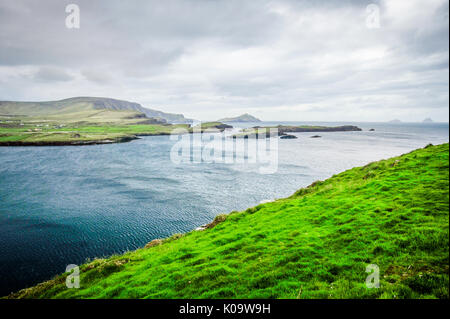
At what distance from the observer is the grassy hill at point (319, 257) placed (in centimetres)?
830

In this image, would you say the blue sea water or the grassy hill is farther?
the blue sea water

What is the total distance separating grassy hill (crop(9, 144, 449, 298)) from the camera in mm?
8297

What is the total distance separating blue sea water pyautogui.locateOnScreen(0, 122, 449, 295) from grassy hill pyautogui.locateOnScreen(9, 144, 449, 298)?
10643 mm

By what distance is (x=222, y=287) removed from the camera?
32.6 feet

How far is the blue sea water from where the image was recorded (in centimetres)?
2641

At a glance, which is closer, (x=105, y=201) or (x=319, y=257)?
(x=319, y=257)

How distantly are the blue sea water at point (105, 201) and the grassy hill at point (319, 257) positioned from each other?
1064cm

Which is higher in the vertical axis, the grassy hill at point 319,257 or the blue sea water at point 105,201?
the grassy hill at point 319,257

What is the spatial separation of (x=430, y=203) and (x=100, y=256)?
31.2 meters

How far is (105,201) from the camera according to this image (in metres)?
43.1

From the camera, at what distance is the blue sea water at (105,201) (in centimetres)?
2641

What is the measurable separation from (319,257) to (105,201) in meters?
43.5

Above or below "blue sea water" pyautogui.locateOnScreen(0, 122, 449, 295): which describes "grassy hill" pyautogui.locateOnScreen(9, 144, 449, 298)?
above

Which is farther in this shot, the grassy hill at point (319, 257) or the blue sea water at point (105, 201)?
the blue sea water at point (105, 201)
